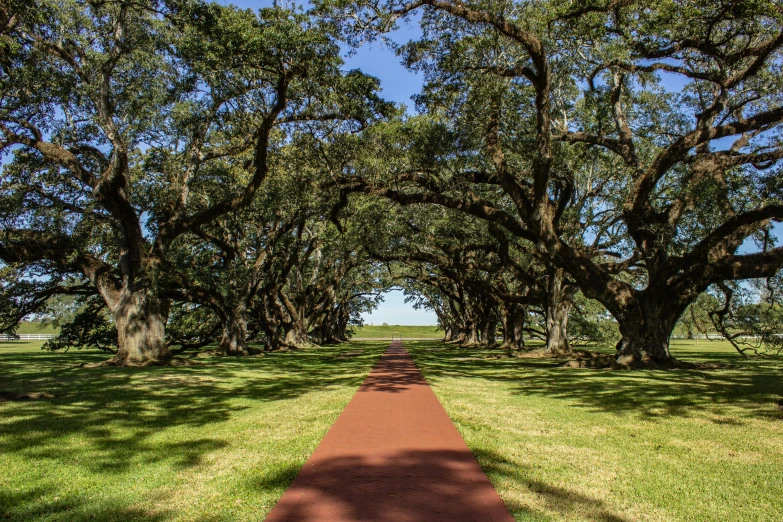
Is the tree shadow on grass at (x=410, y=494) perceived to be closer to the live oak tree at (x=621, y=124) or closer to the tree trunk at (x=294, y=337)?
the live oak tree at (x=621, y=124)

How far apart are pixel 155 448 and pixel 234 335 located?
1999 cm

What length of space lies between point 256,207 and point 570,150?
→ 40.9 feet

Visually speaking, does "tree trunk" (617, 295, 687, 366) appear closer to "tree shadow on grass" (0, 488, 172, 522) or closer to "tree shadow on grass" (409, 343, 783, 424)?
"tree shadow on grass" (409, 343, 783, 424)

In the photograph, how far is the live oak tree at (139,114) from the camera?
11789 millimetres

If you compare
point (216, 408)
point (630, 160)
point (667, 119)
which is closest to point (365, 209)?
point (630, 160)

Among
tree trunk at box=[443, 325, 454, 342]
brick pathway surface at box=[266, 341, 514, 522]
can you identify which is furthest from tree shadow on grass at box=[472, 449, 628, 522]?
tree trunk at box=[443, 325, 454, 342]

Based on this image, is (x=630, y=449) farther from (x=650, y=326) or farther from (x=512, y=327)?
(x=512, y=327)

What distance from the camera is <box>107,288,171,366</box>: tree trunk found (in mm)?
16219

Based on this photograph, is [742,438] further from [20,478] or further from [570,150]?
[570,150]

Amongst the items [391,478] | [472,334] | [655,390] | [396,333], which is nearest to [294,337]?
[472,334]

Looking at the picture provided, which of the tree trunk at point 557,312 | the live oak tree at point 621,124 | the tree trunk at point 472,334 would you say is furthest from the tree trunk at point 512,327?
the live oak tree at point 621,124

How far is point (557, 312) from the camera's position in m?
23.1

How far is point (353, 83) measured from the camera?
12398 mm

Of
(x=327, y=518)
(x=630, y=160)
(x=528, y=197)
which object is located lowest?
(x=327, y=518)
